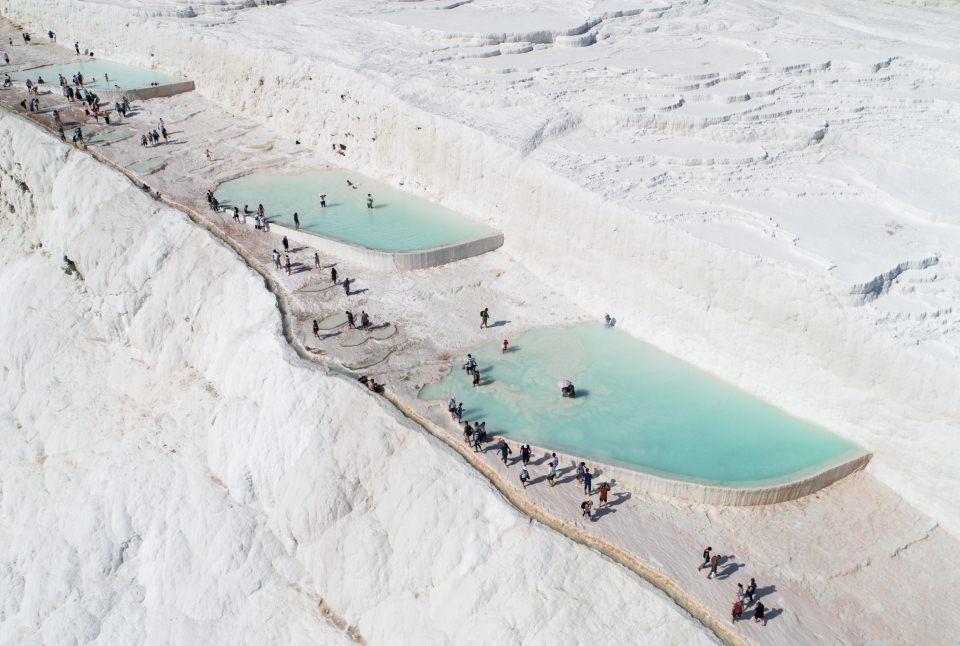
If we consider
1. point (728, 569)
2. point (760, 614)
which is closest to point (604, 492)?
point (728, 569)

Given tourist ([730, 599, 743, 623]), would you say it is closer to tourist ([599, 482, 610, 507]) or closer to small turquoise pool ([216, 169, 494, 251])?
tourist ([599, 482, 610, 507])

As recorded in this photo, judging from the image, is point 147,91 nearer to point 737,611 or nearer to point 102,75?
point 102,75

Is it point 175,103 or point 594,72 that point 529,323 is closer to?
point 594,72

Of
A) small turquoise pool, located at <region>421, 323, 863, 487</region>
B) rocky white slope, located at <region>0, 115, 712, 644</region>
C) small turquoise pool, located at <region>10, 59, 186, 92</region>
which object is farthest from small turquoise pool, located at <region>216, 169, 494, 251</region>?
small turquoise pool, located at <region>10, 59, 186, 92</region>

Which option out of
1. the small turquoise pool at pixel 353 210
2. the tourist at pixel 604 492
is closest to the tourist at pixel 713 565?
the tourist at pixel 604 492

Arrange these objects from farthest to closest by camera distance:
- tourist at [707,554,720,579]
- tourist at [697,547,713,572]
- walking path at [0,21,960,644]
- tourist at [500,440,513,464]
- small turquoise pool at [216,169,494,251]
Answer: small turquoise pool at [216,169,494,251], tourist at [500,440,513,464], tourist at [697,547,713,572], tourist at [707,554,720,579], walking path at [0,21,960,644]

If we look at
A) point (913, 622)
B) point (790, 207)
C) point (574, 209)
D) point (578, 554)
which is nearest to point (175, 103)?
point (574, 209)

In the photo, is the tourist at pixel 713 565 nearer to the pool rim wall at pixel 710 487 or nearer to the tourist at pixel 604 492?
the pool rim wall at pixel 710 487
